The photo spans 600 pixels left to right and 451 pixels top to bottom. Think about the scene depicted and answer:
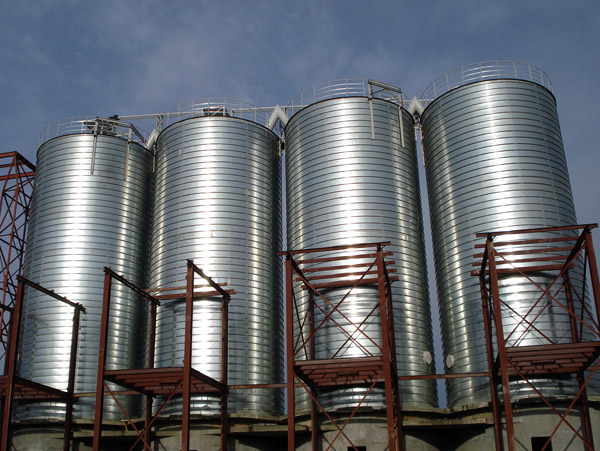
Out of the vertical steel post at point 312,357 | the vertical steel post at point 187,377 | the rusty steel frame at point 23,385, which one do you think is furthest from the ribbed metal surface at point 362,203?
the rusty steel frame at point 23,385

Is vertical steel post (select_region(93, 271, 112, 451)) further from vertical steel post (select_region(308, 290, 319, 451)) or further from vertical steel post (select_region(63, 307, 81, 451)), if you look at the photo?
vertical steel post (select_region(308, 290, 319, 451))

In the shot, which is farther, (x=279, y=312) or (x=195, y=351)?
(x=279, y=312)

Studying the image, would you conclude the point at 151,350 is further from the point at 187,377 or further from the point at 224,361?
the point at 187,377

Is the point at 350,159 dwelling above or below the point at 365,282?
above

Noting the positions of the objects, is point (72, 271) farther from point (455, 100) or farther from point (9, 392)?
point (455, 100)

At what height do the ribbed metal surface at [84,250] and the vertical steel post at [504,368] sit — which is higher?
the ribbed metal surface at [84,250]

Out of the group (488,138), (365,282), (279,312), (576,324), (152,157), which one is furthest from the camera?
(152,157)

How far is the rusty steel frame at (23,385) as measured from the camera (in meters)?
25.9

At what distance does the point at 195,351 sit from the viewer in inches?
1150

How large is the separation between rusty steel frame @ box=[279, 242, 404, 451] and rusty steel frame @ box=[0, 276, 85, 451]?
9.83 meters

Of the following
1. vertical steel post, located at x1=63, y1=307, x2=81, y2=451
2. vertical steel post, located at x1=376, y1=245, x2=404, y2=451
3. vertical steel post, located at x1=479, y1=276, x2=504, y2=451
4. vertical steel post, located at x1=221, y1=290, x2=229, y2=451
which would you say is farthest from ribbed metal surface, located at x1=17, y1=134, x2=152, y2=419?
vertical steel post, located at x1=479, y1=276, x2=504, y2=451

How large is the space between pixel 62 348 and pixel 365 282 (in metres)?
14.7

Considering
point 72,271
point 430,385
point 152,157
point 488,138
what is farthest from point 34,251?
point 488,138

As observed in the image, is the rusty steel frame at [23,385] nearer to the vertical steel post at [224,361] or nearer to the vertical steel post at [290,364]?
the vertical steel post at [224,361]
